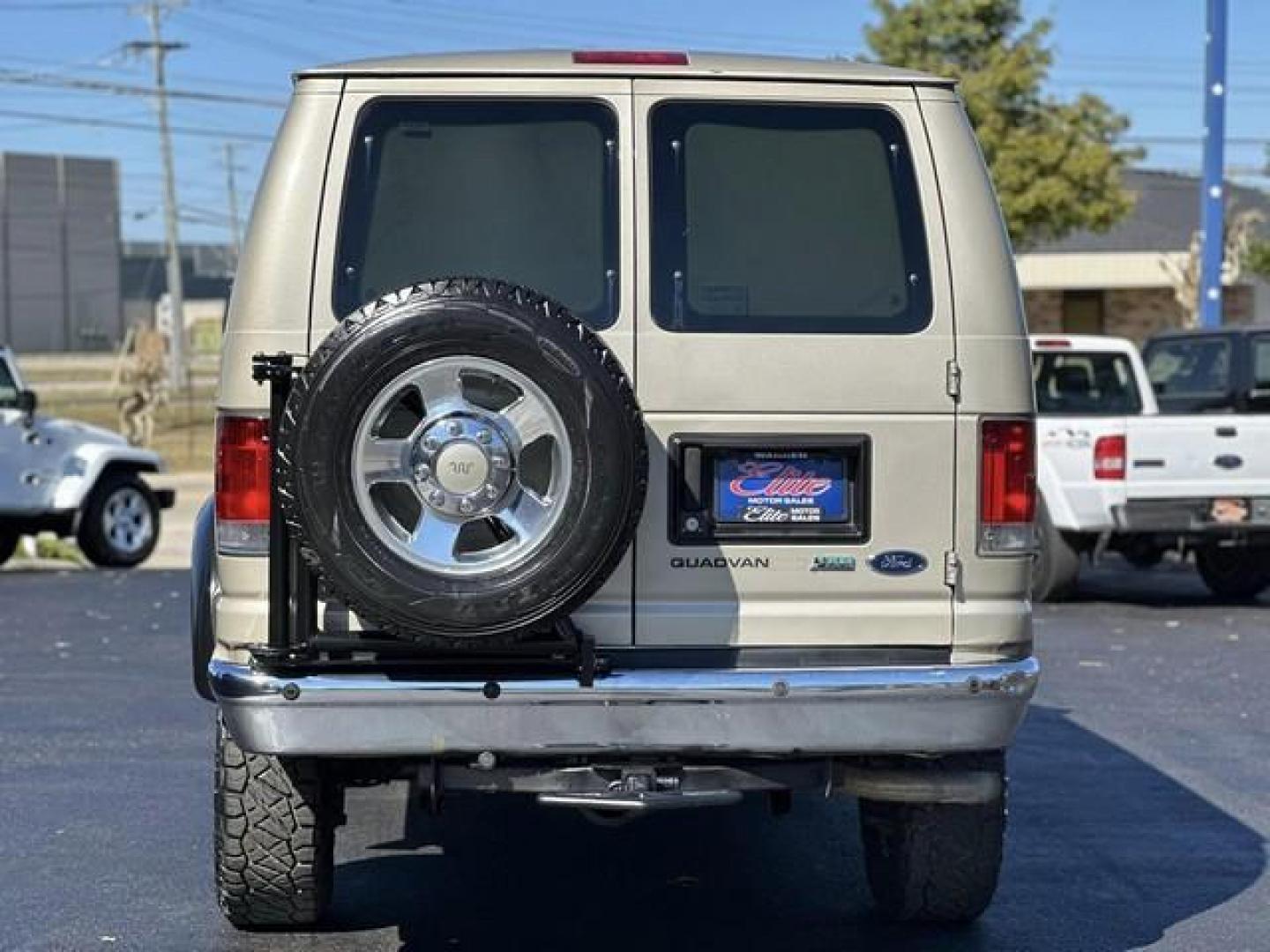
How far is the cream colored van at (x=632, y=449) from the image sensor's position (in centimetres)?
477

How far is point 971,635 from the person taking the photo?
17.0 feet

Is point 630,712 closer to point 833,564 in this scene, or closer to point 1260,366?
point 833,564

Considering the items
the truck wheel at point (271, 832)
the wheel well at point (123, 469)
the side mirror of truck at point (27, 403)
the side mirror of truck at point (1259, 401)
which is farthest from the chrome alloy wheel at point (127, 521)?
the truck wheel at point (271, 832)

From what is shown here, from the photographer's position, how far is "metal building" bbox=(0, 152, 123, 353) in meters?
83.6

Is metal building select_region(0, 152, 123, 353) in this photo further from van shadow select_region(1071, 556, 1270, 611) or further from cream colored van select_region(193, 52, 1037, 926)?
cream colored van select_region(193, 52, 1037, 926)

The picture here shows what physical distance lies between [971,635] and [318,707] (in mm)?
1551

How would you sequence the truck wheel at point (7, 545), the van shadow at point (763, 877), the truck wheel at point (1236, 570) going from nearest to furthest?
the van shadow at point (763, 877), the truck wheel at point (1236, 570), the truck wheel at point (7, 545)

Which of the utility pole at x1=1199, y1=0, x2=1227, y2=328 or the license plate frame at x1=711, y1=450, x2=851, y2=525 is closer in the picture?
the license plate frame at x1=711, y1=450, x2=851, y2=525

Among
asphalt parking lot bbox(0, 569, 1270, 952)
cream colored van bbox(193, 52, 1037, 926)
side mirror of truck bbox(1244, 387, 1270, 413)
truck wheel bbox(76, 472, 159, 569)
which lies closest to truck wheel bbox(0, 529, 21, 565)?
truck wheel bbox(76, 472, 159, 569)

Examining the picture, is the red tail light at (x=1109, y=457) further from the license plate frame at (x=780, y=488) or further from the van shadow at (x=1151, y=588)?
the license plate frame at (x=780, y=488)

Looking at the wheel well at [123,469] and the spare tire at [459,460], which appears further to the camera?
the wheel well at [123,469]

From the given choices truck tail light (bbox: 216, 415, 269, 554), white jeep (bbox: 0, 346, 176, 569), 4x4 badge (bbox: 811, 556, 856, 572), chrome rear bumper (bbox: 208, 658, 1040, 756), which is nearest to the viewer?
chrome rear bumper (bbox: 208, 658, 1040, 756)

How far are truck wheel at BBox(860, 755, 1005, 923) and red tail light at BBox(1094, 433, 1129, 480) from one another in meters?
7.64

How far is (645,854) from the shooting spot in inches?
275
